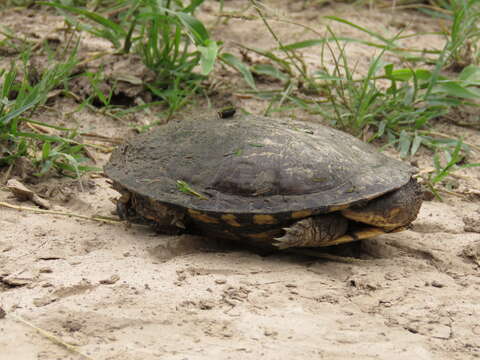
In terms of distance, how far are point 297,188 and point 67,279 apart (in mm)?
1034

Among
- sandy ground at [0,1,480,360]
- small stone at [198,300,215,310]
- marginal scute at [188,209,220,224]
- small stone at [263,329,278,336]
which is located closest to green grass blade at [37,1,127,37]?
sandy ground at [0,1,480,360]

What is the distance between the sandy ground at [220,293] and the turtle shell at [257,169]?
271mm

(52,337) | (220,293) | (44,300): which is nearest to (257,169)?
(220,293)

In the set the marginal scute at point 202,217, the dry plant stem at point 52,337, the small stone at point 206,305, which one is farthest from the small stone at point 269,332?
the marginal scute at point 202,217

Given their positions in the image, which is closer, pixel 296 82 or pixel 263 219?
pixel 263 219

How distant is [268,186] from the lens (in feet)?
9.07

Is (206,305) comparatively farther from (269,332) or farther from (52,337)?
(52,337)

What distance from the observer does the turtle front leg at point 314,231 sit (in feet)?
8.87

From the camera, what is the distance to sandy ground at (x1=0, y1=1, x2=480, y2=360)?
2062mm

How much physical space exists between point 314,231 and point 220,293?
558 millimetres

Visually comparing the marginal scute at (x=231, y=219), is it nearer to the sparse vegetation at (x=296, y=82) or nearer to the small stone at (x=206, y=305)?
the small stone at (x=206, y=305)

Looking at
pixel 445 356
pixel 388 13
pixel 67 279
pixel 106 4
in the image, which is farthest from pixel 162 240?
pixel 388 13

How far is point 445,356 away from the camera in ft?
6.81

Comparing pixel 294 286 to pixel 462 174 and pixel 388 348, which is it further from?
pixel 462 174
